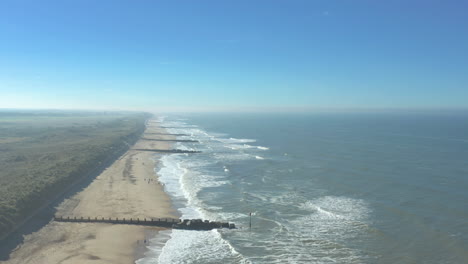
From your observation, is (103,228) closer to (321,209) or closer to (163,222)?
(163,222)

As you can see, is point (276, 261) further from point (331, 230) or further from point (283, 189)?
point (283, 189)

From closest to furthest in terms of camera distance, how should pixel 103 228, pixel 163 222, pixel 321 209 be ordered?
pixel 103 228
pixel 163 222
pixel 321 209

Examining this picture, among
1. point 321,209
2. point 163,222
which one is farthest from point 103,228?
point 321,209

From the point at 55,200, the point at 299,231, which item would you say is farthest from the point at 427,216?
the point at 55,200

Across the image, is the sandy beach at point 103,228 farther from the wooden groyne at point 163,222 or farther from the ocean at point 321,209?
the ocean at point 321,209

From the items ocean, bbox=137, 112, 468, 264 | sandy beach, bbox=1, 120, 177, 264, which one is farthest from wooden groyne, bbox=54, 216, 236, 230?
ocean, bbox=137, 112, 468, 264

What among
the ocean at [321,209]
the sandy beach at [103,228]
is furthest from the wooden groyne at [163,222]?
the ocean at [321,209]
